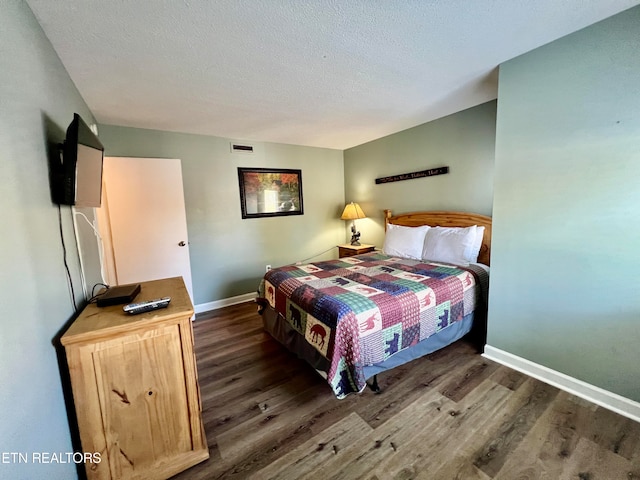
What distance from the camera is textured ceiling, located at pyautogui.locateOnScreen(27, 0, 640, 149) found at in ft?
4.40

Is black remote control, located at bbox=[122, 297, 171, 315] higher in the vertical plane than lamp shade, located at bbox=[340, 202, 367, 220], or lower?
lower

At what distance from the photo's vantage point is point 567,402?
66.4 inches

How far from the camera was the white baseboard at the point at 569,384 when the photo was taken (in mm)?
1572

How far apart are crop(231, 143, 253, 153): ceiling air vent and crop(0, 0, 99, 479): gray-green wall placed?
2.21m

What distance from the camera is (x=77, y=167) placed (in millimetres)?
1243

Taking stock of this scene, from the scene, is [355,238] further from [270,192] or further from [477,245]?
[477,245]

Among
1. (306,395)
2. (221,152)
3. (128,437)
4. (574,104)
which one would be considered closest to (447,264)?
(574,104)

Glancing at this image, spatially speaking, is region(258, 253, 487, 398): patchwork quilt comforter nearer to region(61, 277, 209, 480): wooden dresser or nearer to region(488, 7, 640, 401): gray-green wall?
region(488, 7, 640, 401): gray-green wall

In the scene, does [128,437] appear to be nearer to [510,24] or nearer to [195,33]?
[195,33]

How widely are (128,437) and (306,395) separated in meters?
1.04

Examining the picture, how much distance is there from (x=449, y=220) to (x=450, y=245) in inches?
16.8

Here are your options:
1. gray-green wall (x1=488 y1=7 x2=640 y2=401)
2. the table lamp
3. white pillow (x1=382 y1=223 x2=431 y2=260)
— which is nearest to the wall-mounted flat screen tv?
gray-green wall (x1=488 y1=7 x2=640 y2=401)

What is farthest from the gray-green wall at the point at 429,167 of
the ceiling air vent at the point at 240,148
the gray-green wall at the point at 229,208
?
the ceiling air vent at the point at 240,148

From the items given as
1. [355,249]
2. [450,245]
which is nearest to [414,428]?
[450,245]
